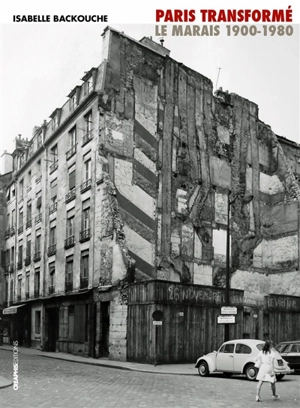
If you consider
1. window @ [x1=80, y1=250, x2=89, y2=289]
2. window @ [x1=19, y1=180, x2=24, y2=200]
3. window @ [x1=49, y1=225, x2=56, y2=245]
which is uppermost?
window @ [x1=19, y1=180, x2=24, y2=200]

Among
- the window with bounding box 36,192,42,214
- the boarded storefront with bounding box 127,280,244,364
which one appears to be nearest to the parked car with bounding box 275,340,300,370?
the boarded storefront with bounding box 127,280,244,364

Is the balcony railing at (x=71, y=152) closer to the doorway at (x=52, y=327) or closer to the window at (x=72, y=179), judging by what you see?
the window at (x=72, y=179)

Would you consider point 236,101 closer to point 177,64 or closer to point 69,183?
point 177,64

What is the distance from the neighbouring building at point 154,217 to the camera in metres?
23.8

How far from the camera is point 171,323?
22.3 m

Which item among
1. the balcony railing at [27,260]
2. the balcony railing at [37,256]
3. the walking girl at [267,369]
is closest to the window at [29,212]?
the balcony railing at [27,260]

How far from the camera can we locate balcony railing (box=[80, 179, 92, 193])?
1096 inches

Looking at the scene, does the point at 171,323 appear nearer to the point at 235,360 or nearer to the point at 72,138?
the point at 235,360

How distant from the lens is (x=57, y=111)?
110 feet

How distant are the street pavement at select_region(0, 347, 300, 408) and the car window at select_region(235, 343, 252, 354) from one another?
0.80 m

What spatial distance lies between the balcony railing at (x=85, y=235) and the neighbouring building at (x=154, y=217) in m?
0.07

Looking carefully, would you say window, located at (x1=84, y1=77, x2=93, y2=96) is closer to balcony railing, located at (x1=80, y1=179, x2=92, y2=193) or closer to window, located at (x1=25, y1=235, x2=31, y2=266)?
balcony railing, located at (x1=80, y1=179, x2=92, y2=193)

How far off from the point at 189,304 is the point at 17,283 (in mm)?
19528

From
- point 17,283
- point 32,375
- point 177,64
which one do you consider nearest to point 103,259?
point 32,375
